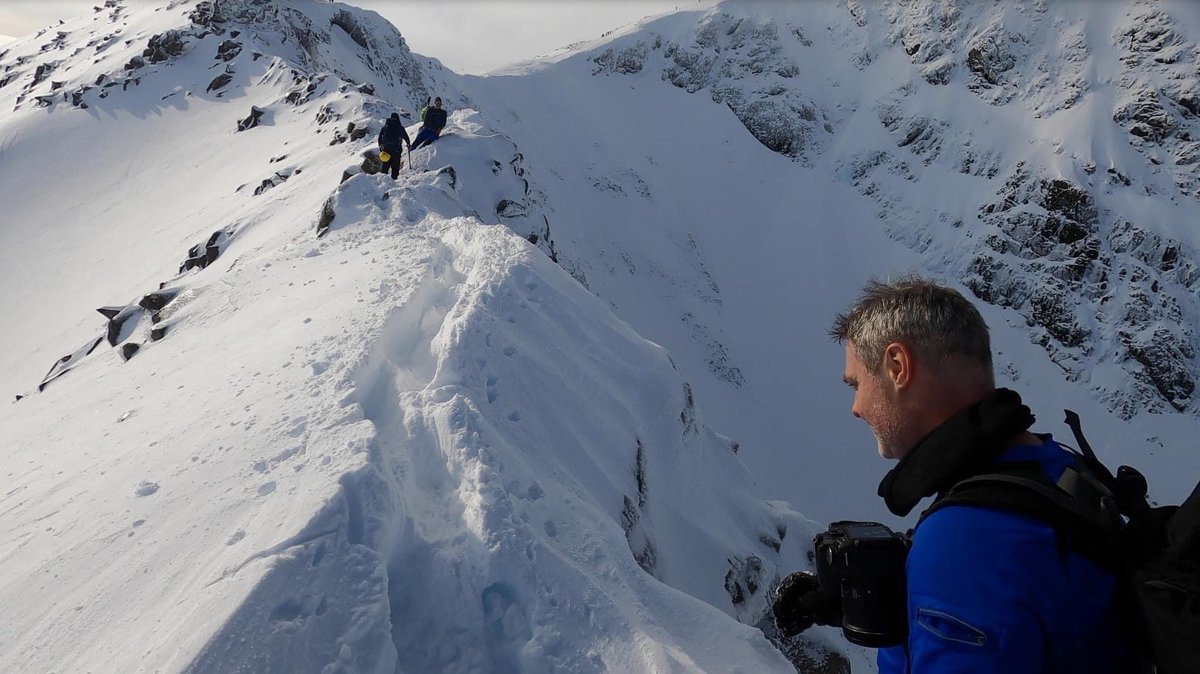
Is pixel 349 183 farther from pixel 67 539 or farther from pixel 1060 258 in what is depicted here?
pixel 1060 258

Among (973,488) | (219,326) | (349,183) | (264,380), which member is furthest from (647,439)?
(349,183)

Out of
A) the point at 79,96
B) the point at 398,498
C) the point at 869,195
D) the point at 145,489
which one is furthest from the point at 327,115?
the point at 869,195

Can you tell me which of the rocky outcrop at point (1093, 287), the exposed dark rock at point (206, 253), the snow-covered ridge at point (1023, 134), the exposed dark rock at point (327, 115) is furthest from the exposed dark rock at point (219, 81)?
the rocky outcrop at point (1093, 287)

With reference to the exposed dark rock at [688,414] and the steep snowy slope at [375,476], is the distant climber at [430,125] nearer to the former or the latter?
the steep snowy slope at [375,476]

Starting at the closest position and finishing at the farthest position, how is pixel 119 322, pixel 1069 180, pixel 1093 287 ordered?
pixel 119 322
pixel 1093 287
pixel 1069 180

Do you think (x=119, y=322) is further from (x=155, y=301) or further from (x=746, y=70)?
(x=746, y=70)

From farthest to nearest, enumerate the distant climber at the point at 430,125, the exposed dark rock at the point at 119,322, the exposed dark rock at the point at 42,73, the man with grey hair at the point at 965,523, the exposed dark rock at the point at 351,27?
the exposed dark rock at the point at 351,27 → the exposed dark rock at the point at 42,73 → the distant climber at the point at 430,125 → the exposed dark rock at the point at 119,322 → the man with grey hair at the point at 965,523

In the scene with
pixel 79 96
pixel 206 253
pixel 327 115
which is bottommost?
pixel 206 253

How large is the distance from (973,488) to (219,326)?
9.67 metres

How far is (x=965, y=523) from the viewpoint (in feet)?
5.33

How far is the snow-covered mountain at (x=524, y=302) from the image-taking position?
3.78m

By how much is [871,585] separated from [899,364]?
706 millimetres

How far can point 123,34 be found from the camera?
33.6 metres

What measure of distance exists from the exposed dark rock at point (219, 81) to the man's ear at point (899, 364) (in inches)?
1279
